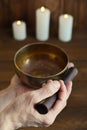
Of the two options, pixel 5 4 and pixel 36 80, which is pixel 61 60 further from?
pixel 5 4

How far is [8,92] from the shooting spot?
965mm

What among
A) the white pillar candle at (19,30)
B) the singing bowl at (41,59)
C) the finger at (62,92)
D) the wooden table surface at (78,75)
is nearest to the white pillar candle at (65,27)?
the wooden table surface at (78,75)

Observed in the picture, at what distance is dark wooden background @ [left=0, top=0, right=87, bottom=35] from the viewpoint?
1.38 meters

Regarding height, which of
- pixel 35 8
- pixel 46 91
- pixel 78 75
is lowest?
pixel 78 75

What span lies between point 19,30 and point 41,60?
36 centimetres

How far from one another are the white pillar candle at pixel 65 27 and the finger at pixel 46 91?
1.89 ft

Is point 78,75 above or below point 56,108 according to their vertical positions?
below

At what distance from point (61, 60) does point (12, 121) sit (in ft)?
0.95

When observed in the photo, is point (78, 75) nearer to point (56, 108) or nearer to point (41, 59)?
point (41, 59)

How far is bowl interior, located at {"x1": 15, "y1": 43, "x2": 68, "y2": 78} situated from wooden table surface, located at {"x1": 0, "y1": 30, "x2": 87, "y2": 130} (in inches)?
5.5

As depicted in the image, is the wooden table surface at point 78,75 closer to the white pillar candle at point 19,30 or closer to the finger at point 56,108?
the white pillar candle at point 19,30

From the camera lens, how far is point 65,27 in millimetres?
1321

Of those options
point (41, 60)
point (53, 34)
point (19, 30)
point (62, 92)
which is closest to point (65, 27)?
point (53, 34)

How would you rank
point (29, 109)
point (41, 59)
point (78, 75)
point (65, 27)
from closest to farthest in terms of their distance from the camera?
1. point (29, 109)
2. point (41, 59)
3. point (78, 75)
4. point (65, 27)
